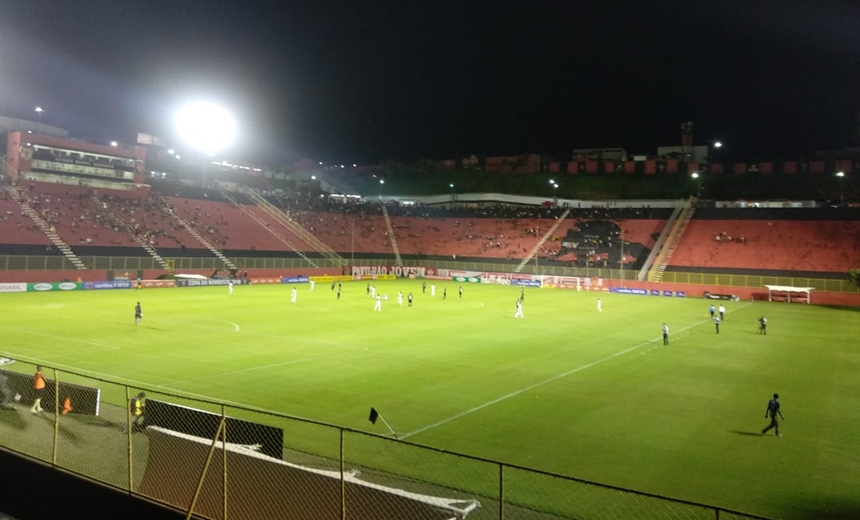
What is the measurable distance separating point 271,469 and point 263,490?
1.08 feet

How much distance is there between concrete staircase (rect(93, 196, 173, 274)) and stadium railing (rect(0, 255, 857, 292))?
893 millimetres

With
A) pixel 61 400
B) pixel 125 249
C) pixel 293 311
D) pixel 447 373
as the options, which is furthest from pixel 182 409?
pixel 125 249

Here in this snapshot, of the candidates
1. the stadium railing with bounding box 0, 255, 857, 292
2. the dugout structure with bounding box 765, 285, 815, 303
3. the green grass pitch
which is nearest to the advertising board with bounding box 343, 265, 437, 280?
the stadium railing with bounding box 0, 255, 857, 292

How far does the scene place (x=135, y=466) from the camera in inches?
462

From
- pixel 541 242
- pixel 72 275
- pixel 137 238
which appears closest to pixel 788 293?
pixel 541 242

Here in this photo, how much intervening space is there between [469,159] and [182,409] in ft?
449

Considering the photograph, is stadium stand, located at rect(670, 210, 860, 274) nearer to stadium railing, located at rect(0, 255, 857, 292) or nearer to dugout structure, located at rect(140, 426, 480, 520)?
stadium railing, located at rect(0, 255, 857, 292)

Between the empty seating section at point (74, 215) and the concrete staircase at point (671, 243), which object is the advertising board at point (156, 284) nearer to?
the empty seating section at point (74, 215)

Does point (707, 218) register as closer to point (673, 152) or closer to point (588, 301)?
point (588, 301)

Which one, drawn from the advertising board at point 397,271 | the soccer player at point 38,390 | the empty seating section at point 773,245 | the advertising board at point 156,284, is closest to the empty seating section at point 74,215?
the advertising board at point 156,284

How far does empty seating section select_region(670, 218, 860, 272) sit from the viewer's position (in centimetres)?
6444

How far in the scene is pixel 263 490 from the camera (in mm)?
8430

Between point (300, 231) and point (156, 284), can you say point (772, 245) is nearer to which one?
point (300, 231)

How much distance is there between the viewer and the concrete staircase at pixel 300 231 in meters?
82.3
